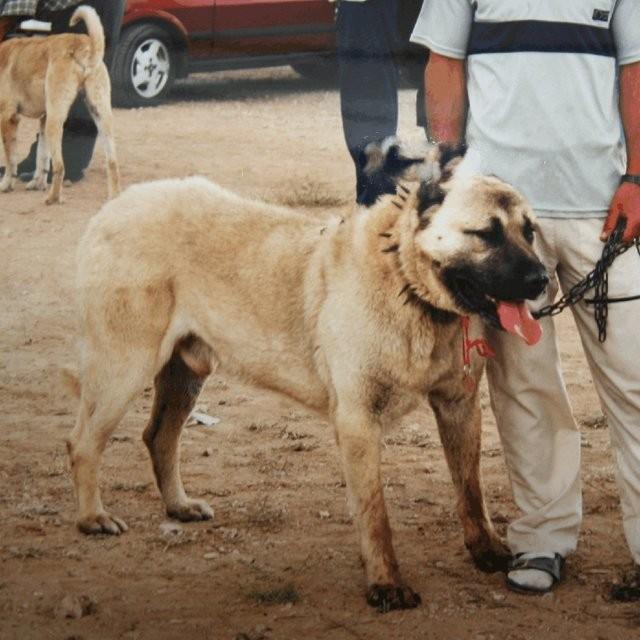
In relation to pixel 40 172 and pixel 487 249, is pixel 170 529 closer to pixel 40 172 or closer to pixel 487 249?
pixel 487 249

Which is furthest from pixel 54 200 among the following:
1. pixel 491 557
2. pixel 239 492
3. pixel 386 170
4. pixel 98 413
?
pixel 491 557

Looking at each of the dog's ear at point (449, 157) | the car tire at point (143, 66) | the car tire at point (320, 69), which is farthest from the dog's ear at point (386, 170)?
the car tire at point (143, 66)

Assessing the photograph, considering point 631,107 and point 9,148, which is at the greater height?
point 631,107

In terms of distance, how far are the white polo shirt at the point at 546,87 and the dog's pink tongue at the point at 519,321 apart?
28 centimetres

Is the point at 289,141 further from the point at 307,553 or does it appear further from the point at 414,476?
the point at 307,553

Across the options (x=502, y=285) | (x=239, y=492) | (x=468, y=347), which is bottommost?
(x=239, y=492)

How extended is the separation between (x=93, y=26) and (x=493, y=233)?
83.5 inches

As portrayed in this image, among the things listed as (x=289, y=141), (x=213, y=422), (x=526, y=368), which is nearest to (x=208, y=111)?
(x=289, y=141)

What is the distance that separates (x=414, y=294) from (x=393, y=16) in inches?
58.4

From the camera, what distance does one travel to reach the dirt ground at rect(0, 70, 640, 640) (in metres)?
4.04

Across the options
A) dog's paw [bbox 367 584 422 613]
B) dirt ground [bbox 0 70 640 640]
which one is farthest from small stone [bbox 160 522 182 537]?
dog's paw [bbox 367 584 422 613]

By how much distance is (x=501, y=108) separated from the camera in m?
3.98

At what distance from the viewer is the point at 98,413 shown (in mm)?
4688

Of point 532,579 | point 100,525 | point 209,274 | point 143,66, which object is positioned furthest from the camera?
point 143,66
